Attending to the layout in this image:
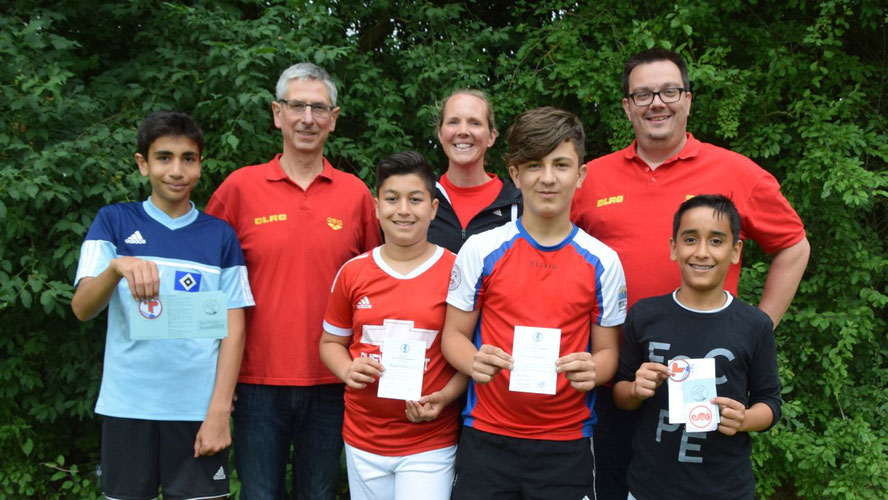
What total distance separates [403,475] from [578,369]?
1.00 meters

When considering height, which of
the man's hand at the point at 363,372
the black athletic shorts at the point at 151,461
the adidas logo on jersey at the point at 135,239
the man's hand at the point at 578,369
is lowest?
the black athletic shorts at the point at 151,461

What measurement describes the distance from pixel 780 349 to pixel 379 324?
4870mm

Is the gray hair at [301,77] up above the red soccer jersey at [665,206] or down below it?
above

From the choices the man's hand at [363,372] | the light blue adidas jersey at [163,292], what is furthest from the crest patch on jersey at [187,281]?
the man's hand at [363,372]

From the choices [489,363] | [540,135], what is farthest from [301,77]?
[489,363]

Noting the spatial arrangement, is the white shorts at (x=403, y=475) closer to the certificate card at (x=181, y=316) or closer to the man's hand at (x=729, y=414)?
the certificate card at (x=181, y=316)

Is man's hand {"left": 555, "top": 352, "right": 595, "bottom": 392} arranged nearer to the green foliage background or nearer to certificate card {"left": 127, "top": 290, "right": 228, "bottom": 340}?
certificate card {"left": 127, "top": 290, "right": 228, "bottom": 340}

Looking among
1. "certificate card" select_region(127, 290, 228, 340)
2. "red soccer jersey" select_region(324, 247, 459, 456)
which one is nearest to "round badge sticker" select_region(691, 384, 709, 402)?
"red soccer jersey" select_region(324, 247, 459, 456)

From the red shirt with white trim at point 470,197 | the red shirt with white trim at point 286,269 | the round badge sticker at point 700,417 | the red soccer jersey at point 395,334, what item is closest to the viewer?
the round badge sticker at point 700,417

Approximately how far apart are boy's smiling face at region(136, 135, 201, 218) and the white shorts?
1.57 m

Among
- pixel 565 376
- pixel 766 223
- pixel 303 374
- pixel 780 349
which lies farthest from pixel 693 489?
pixel 780 349

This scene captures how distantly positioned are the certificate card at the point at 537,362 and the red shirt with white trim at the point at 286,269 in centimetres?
128

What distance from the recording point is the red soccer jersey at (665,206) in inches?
130

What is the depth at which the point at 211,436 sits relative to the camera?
3.29 meters
